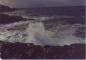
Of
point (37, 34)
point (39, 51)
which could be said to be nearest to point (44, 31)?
point (37, 34)

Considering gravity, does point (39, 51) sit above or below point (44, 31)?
below

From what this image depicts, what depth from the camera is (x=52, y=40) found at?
1.60 meters

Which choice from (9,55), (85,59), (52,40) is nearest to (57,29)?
(52,40)

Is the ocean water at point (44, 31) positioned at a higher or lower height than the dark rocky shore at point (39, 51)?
higher

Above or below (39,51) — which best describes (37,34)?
above

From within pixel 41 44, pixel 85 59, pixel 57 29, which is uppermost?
pixel 57 29

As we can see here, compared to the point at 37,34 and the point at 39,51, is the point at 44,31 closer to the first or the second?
the point at 37,34

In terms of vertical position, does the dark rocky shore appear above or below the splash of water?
below

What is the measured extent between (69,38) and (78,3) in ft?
0.96

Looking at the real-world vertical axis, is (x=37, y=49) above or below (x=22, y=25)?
below

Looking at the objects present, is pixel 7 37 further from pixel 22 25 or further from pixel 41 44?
pixel 41 44

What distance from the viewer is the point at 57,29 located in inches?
62.9

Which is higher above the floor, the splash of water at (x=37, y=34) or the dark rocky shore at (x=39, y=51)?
the splash of water at (x=37, y=34)

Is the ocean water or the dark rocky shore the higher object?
the ocean water
